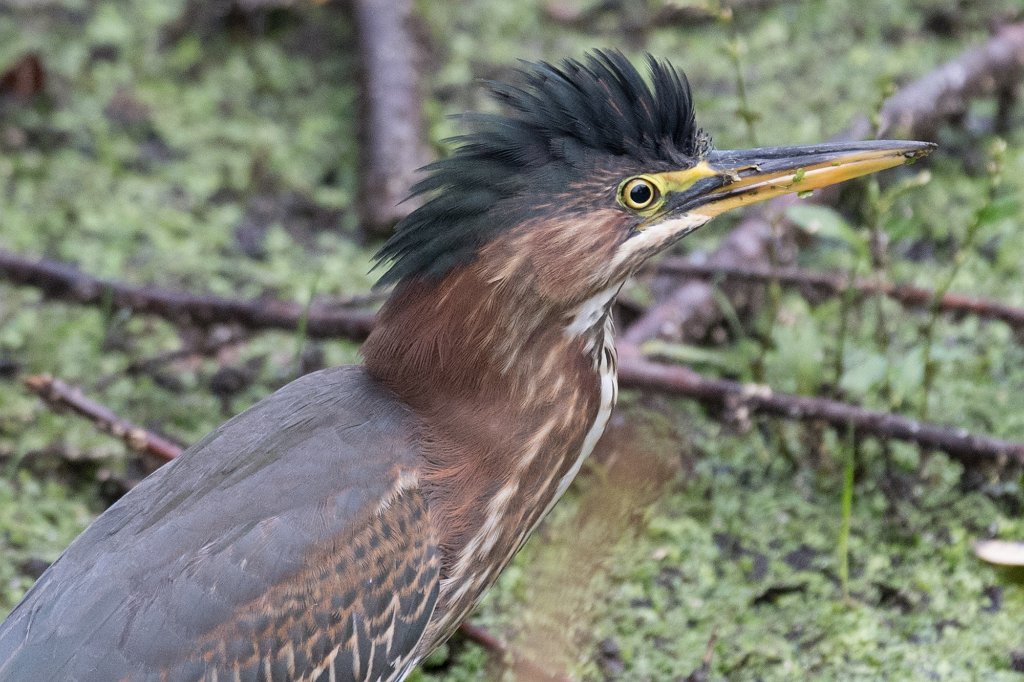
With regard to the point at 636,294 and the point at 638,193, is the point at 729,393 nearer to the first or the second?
the point at 636,294

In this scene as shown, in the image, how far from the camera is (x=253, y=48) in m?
6.96

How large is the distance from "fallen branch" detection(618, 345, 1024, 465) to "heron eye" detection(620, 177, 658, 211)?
1.25 meters

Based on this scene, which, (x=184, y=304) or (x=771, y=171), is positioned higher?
(x=771, y=171)

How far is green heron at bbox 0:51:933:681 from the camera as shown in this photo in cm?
298

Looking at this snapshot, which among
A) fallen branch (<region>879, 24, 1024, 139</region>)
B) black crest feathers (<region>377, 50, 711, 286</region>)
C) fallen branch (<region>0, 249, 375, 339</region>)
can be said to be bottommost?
fallen branch (<region>0, 249, 375, 339</region>)

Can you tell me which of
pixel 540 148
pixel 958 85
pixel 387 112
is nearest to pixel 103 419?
pixel 540 148

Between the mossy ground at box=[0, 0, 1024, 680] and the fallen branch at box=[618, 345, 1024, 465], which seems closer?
the mossy ground at box=[0, 0, 1024, 680]

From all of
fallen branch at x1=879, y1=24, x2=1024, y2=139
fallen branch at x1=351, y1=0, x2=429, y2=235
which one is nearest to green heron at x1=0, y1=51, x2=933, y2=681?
fallen branch at x1=351, y1=0, x2=429, y2=235

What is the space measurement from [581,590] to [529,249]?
3.04ft

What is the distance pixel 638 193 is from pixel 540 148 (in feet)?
0.92

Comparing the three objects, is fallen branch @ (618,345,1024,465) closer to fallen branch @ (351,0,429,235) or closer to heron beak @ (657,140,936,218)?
heron beak @ (657,140,936,218)

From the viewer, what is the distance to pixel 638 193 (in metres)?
3.20

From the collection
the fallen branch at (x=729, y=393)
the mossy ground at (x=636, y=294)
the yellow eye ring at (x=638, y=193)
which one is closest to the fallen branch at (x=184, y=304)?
the fallen branch at (x=729, y=393)

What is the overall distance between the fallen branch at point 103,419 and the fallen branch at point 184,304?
2.19 feet
